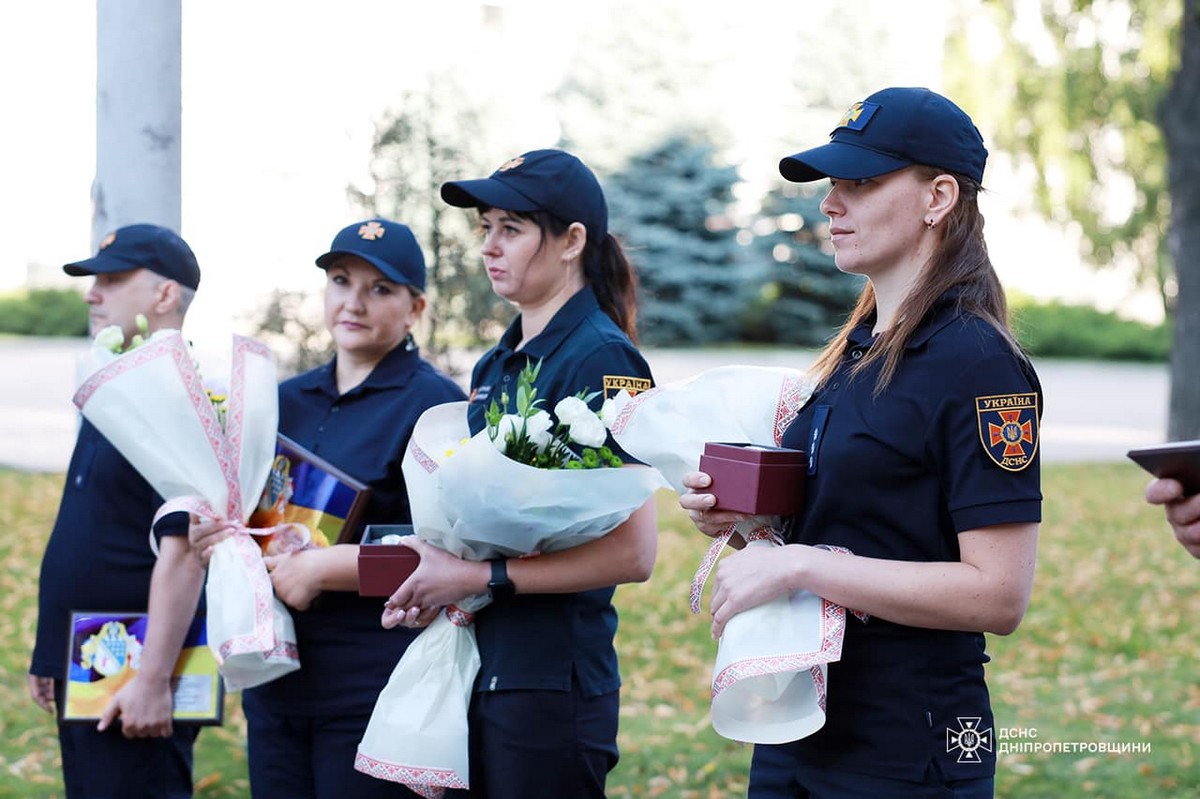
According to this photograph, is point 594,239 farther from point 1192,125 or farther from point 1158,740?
point 1192,125

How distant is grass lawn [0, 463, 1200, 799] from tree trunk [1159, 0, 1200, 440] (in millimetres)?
2397

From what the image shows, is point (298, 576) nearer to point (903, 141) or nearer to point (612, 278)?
point (612, 278)

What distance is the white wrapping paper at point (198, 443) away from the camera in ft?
10.2

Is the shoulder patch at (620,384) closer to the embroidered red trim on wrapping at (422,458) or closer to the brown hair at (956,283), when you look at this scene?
the embroidered red trim on wrapping at (422,458)

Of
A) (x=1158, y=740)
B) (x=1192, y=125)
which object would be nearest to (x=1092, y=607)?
(x=1158, y=740)

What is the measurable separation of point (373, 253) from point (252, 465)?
0.65 meters

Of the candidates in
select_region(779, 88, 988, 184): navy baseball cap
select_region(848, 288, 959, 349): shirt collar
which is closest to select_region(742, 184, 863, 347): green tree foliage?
select_region(779, 88, 988, 184): navy baseball cap

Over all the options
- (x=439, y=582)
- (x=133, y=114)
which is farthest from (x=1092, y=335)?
(x=439, y=582)

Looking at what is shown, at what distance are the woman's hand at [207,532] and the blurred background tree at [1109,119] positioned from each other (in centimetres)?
1135

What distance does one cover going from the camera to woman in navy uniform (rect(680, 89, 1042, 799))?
210 cm

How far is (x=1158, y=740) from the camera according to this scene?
18.9 ft

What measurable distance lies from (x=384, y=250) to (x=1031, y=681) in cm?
495

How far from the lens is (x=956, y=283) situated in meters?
2.25

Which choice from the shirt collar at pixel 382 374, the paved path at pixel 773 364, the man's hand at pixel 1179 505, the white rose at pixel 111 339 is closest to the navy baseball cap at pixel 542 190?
the shirt collar at pixel 382 374
